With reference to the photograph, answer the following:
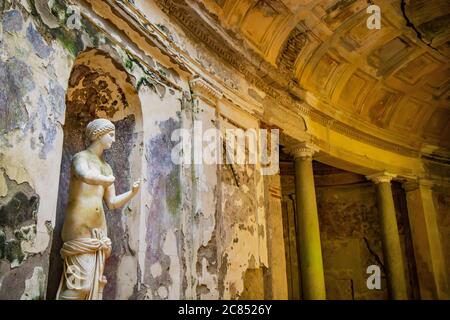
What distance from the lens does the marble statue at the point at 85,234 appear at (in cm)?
340

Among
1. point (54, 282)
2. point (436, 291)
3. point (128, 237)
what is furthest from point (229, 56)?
point (436, 291)

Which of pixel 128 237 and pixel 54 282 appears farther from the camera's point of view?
pixel 128 237

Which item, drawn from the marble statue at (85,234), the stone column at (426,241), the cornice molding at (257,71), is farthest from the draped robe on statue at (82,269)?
the stone column at (426,241)

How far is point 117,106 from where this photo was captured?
470 cm

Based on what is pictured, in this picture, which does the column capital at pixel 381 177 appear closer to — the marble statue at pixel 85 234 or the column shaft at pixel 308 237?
the column shaft at pixel 308 237

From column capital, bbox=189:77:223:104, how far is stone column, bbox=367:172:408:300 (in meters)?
4.63

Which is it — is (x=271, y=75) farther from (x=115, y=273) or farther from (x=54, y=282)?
(x=54, y=282)

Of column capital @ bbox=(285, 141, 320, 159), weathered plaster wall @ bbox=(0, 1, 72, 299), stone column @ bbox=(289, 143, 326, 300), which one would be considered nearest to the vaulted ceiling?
column capital @ bbox=(285, 141, 320, 159)

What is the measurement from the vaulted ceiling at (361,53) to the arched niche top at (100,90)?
5.05ft


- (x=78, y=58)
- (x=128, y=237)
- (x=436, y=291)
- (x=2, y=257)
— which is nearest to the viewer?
(x=2, y=257)

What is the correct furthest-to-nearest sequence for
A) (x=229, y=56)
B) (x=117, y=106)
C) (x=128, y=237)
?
(x=229, y=56), (x=117, y=106), (x=128, y=237)

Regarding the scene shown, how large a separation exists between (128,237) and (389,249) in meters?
6.09

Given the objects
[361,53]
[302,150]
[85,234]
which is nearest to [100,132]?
[85,234]

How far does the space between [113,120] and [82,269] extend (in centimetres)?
178
